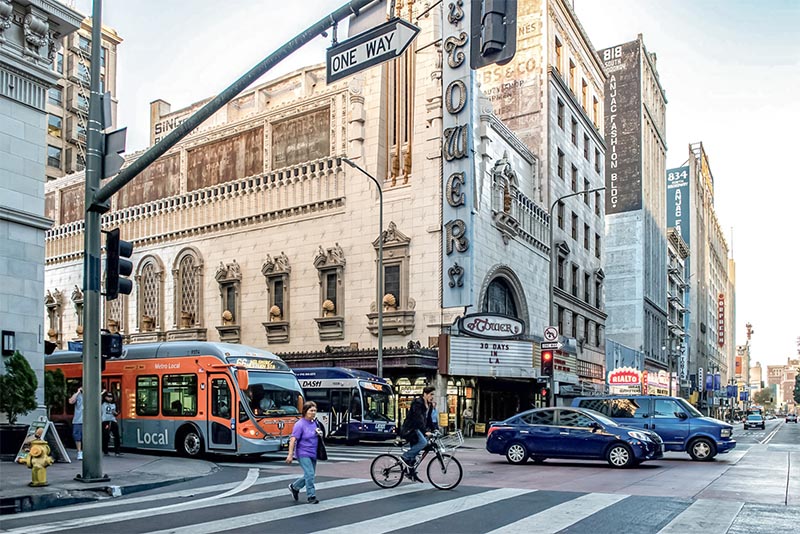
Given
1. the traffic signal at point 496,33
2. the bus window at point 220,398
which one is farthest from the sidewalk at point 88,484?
the traffic signal at point 496,33

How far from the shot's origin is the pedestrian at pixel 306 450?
12.6 metres

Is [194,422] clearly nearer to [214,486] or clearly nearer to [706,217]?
[214,486]

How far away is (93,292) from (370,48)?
23.3 ft

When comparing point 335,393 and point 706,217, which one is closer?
point 335,393

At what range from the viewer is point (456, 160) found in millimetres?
36344

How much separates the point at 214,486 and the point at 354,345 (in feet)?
74.7

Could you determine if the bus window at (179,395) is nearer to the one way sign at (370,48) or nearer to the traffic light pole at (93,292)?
the traffic light pole at (93,292)

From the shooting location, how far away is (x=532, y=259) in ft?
145

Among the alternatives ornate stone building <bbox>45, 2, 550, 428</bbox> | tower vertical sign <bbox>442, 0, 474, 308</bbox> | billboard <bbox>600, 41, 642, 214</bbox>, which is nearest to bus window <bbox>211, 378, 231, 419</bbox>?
ornate stone building <bbox>45, 2, 550, 428</bbox>

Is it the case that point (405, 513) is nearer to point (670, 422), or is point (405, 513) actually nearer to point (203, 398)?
point (203, 398)

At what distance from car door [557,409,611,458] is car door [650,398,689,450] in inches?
176

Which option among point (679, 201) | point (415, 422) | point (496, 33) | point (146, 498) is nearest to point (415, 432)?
point (415, 422)

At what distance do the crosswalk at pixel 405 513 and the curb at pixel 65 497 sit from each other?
15.2 inches

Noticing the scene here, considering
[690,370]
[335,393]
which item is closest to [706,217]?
[690,370]
